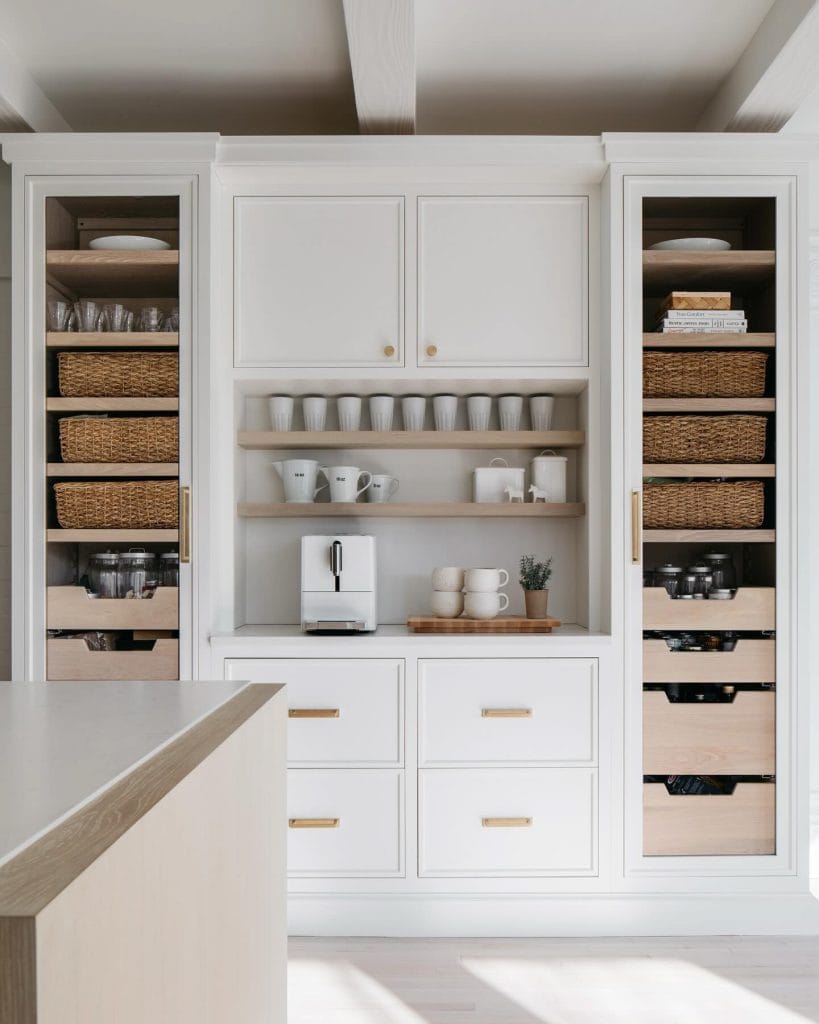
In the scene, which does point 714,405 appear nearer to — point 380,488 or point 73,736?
point 380,488

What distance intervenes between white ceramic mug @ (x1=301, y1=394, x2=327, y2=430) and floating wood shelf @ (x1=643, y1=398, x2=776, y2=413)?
1.07 m

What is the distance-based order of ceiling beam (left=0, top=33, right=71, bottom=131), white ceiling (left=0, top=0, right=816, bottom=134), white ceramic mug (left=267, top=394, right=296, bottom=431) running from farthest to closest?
white ceramic mug (left=267, top=394, right=296, bottom=431) < ceiling beam (left=0, top=33, right=71, bottom=131) < white ceiling (left=0, top=0, right=816, bottom=134)

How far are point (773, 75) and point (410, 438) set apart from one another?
148cm

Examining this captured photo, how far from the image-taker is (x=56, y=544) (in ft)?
9.04

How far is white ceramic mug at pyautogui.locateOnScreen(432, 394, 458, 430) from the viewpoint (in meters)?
3.04

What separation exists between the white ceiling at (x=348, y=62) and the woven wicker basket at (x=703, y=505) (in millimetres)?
1267

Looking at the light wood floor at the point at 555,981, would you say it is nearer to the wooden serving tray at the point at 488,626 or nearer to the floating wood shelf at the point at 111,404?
the wooden serving tray at the point at 488,626

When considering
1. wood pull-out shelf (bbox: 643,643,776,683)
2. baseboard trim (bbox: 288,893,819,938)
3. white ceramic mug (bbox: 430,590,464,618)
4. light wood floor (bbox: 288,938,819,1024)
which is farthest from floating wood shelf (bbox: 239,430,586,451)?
light wood floor (bbox: 288,938,819,1024)

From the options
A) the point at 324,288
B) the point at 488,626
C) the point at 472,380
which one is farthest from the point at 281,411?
the point at 488,626

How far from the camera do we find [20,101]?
8.82ft

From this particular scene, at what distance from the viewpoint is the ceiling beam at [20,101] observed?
2.59 metres

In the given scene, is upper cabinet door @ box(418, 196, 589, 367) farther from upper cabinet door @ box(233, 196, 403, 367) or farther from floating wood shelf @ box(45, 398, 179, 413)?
floating wood shelf @ box(45, 398, 179, 413)

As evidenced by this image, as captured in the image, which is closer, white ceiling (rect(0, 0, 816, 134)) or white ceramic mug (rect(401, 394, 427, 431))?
white ceiling (rect(0, 0, 816, 134))

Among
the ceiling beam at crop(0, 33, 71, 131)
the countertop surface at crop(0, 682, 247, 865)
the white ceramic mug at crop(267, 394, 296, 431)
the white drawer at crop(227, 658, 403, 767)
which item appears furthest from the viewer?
the white ceramic mug at crop(267, 394, 296, 431)
